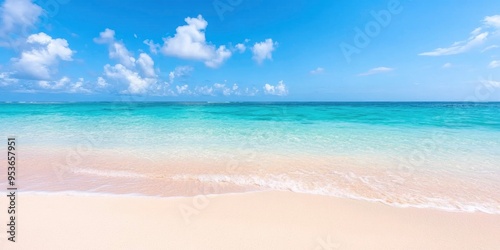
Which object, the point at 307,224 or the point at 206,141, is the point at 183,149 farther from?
the point at 307,224

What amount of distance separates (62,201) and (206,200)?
8.97ft

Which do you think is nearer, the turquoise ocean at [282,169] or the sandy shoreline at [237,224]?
the sandy shoreline at [237,224]

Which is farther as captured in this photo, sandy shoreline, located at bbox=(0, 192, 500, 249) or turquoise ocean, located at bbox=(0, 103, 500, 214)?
turquoise ocean, located at bbox=(0, 103, 500, 214)

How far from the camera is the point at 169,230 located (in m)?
3.33

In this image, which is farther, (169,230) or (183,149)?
(183,149)

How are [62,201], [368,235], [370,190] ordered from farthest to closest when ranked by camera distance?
[370,190]
[62,201]
[368,235]

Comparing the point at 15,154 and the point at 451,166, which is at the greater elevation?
the point at 451,166

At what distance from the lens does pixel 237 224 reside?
3535 millimetres

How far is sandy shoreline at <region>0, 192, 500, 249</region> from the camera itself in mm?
3092

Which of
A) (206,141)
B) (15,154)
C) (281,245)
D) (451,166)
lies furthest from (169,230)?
(15,154)

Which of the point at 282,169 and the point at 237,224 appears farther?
the point at 282,169

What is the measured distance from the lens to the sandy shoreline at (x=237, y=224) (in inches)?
122

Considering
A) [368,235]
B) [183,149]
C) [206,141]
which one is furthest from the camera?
[206,141]

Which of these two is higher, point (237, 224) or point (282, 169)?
point (282, 169)
